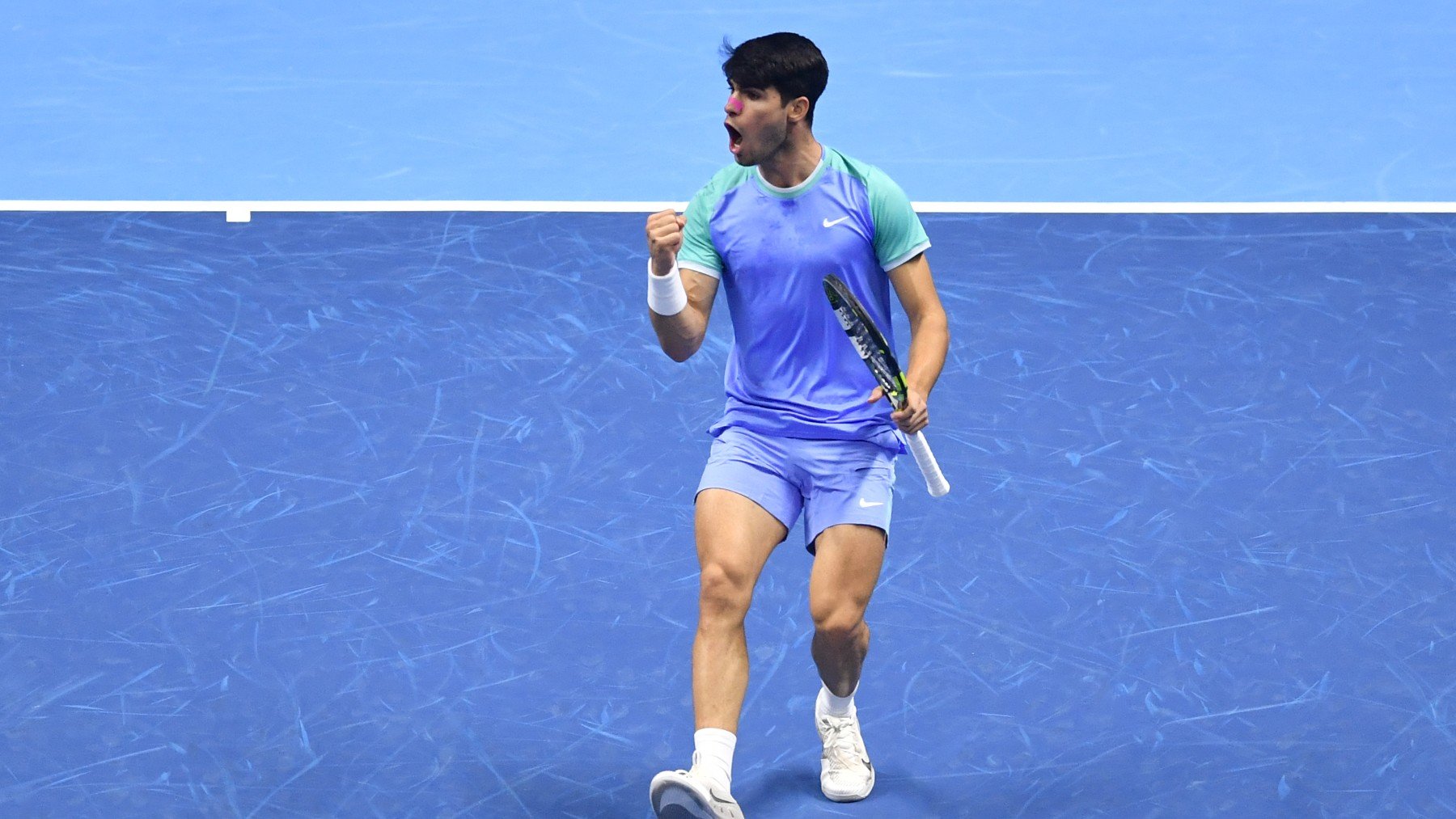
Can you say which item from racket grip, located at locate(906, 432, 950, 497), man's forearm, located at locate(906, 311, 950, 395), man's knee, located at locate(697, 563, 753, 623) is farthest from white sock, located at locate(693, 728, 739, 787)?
man's forearm, located at locate(906, 311, 950, 395)

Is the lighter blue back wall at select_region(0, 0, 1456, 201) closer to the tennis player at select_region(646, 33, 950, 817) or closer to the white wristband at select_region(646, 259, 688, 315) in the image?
the tennis player at select_region(646, 33, 950, 817)

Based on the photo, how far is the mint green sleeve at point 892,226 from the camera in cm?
532

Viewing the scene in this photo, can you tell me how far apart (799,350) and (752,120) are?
0.68 metres

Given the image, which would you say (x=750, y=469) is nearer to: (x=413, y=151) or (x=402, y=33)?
(x=413, y=151)

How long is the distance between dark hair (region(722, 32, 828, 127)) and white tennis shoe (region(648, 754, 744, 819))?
1.84 meters

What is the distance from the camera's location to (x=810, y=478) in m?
5.36

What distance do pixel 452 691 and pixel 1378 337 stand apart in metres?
4.11

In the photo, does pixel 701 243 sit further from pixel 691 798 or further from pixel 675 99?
pixel 675 99

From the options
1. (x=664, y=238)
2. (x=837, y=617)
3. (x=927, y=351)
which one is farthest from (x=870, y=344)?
(x=837, y=617)

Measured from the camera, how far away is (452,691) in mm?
→ 5906

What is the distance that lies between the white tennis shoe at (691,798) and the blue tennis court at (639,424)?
2.05 ft

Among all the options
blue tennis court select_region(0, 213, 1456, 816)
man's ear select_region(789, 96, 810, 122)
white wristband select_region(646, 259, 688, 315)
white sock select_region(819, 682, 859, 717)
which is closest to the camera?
white wristband select_region(646, 259, 688, 315)

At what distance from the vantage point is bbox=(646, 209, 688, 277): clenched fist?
494 centimetres

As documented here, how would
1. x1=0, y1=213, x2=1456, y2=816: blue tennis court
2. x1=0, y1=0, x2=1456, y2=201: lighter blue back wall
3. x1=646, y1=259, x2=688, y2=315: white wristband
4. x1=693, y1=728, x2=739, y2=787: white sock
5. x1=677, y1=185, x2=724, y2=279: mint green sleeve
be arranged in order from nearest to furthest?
x1=693, y1=728, x2=739, y2=787: white sock
x1=646, y1=259, x2=688, y2=315: white wristband
x1=677, y1=185, x2=724, y2=279: mint green sleeve
x1=0, y1=213, x2=1456, y2=816: blue tennis court
x1=0, y1=0, x2=1456, y2=201: lighter blue back wall
